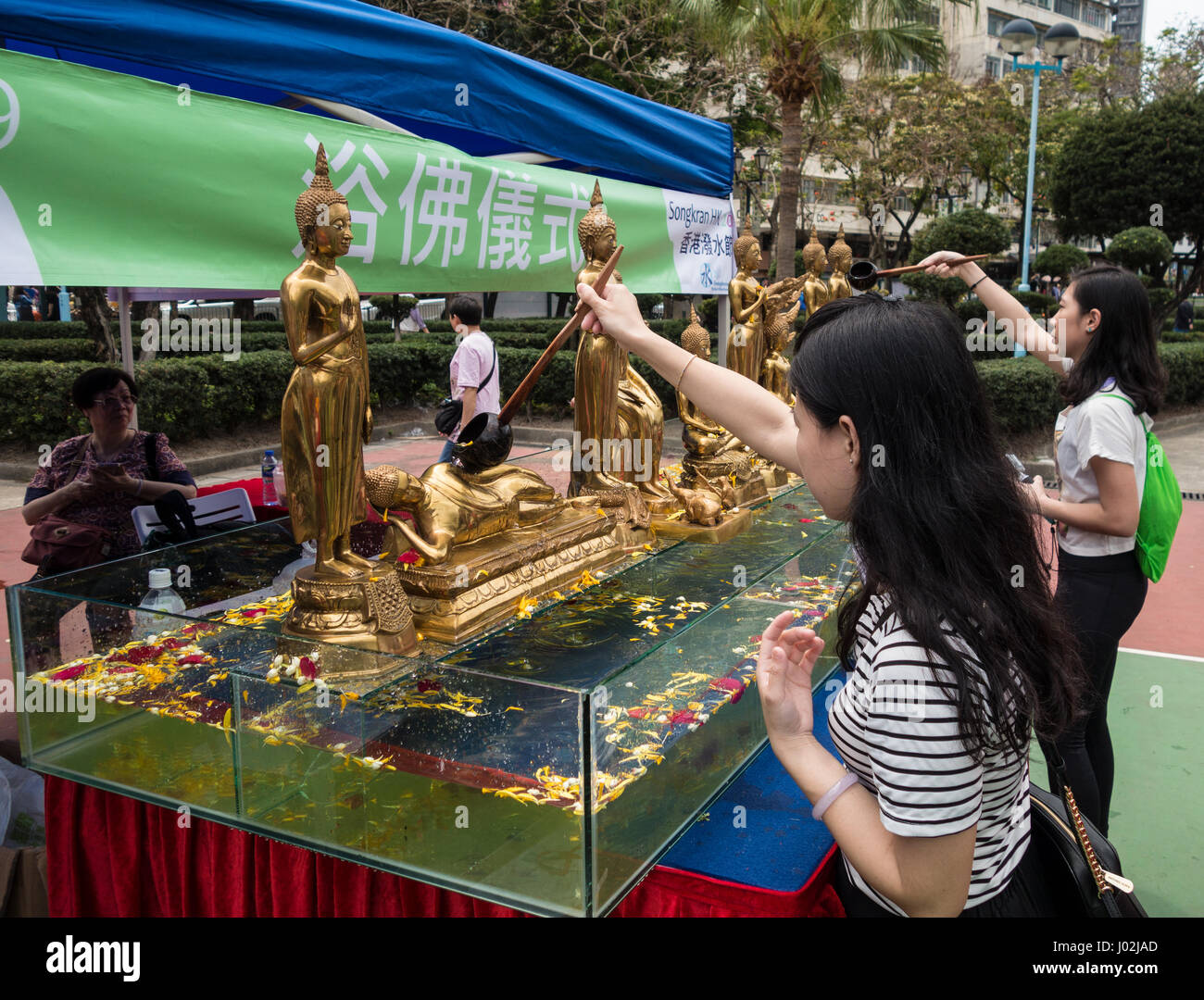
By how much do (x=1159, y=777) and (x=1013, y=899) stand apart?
2824 mm

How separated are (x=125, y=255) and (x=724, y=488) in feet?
7.66

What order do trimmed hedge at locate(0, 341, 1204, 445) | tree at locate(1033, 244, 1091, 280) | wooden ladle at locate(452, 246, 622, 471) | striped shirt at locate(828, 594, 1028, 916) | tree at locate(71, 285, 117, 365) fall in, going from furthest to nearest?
1. tree at locate(1033, 244, 1091, 280)
2. trimmed hedge at locate(0, 341, 1204, 445)
3. tree at locate(71, 285, 117, 365)
4. wooden ladle at locate(452, 246, 622, 471)
5. striped shirt at locate(828, 594, 1028, 916)

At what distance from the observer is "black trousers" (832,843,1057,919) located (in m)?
1.29

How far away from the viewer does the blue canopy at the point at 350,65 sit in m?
2.01

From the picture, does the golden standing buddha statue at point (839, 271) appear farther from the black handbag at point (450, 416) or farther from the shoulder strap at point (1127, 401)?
the black handbag at point (450, 416)

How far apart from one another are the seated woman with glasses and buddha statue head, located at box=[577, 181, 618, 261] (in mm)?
1680

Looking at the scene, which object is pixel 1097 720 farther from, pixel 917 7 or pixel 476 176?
pixel 917 7

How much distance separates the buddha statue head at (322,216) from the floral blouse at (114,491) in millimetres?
1603

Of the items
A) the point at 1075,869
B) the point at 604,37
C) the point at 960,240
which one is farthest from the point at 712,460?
the point at 604,37

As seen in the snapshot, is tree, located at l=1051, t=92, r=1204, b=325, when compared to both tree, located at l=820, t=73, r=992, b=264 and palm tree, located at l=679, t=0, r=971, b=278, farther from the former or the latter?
palm tree, located at l=679, t=0, r=971, b=278

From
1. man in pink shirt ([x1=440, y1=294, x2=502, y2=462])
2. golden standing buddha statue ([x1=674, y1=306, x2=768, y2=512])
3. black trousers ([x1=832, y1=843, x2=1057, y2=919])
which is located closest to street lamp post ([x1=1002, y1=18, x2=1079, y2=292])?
man in pink shirt ([x1=440, y1=294, x2=502, y2=462])

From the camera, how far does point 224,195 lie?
7.57ft

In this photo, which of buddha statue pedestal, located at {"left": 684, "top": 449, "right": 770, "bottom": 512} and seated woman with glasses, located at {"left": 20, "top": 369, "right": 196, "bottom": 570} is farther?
buddha statue pedestal, located at {"left": 684, "top": 449, "right": 770, "bottom": 512}

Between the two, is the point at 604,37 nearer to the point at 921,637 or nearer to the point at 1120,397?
the point at 1120,397
